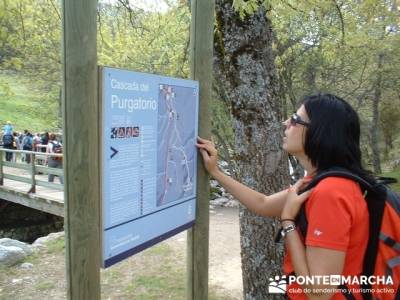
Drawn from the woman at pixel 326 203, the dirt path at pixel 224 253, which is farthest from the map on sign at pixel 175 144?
the dirt path at pixel 224 253

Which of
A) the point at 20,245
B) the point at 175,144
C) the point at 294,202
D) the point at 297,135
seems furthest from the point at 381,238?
the point at 20,245

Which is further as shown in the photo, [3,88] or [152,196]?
[3,88]

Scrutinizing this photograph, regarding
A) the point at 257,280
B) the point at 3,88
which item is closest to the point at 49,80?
the point at 3,88

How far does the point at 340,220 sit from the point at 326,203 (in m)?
0.08

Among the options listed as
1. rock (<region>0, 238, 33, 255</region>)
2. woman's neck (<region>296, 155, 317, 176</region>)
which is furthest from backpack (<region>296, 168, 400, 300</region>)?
rock (<region>0, 238, 33, 255</region>)

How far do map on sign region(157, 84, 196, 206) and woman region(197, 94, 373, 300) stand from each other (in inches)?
23.8

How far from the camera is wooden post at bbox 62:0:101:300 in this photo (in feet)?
5.24

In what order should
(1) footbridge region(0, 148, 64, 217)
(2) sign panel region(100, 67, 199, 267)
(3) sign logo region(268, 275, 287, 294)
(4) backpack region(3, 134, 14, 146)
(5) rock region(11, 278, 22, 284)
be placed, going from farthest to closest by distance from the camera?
(4) backpack region(3, 134, 14, 146) < (1) footbridge region(0, 148, 64, 217) < (5) rock region(11, 278, 22, 284) < (3) sign logo region(268, 275, 287, 294) < (2) sign panel region(100, 67, 199, 267)

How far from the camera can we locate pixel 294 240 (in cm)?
177

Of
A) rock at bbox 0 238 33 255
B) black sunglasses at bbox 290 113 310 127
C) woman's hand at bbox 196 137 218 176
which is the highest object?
black sunglasses at bbox 290 113 310 127

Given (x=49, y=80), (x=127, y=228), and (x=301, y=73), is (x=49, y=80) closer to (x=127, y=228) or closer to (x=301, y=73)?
(x=301, y=73)

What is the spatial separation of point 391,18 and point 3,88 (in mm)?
9667

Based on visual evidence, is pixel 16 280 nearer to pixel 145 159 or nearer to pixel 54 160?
pixel 145 159

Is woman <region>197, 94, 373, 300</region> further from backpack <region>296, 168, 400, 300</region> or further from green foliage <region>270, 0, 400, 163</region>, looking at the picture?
green foliage <region>270, 0, 400, 163</region>
